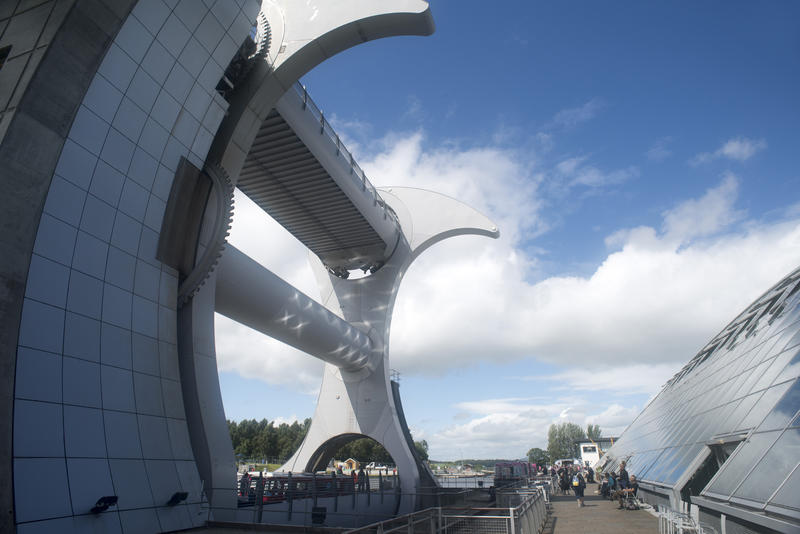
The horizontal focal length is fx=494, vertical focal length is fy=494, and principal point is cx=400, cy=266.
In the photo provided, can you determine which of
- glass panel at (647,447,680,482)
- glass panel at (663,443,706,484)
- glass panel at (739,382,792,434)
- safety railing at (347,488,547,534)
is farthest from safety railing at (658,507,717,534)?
glass panel at (647,447,680,482)

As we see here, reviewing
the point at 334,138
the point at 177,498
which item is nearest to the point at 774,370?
the point at 177,498

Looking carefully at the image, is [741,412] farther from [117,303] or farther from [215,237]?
[117,303]

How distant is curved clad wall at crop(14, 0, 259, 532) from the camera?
6.68 m

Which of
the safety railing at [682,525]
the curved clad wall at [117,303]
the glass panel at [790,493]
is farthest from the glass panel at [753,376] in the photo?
the curved clad wall at [117,303]

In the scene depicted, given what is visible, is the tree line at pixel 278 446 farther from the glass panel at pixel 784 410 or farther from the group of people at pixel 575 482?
the glass panel at pixel 784 410

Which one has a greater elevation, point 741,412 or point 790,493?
point 741,412

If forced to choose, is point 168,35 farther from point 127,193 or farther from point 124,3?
point 127,193

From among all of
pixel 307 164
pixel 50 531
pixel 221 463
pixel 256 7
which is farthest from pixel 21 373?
pixel 307 164

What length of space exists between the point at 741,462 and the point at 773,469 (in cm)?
112

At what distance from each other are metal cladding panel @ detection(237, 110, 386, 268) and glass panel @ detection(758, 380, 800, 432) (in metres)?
14.2

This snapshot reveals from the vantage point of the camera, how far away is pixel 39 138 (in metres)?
6.94

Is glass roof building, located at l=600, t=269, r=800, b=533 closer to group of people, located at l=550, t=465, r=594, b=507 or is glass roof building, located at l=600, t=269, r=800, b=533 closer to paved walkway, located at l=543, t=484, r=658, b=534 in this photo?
paved walkway, located at l=543, t=484, r=658, b=534

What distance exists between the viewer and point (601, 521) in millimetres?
12648

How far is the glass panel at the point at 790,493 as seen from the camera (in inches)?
209
